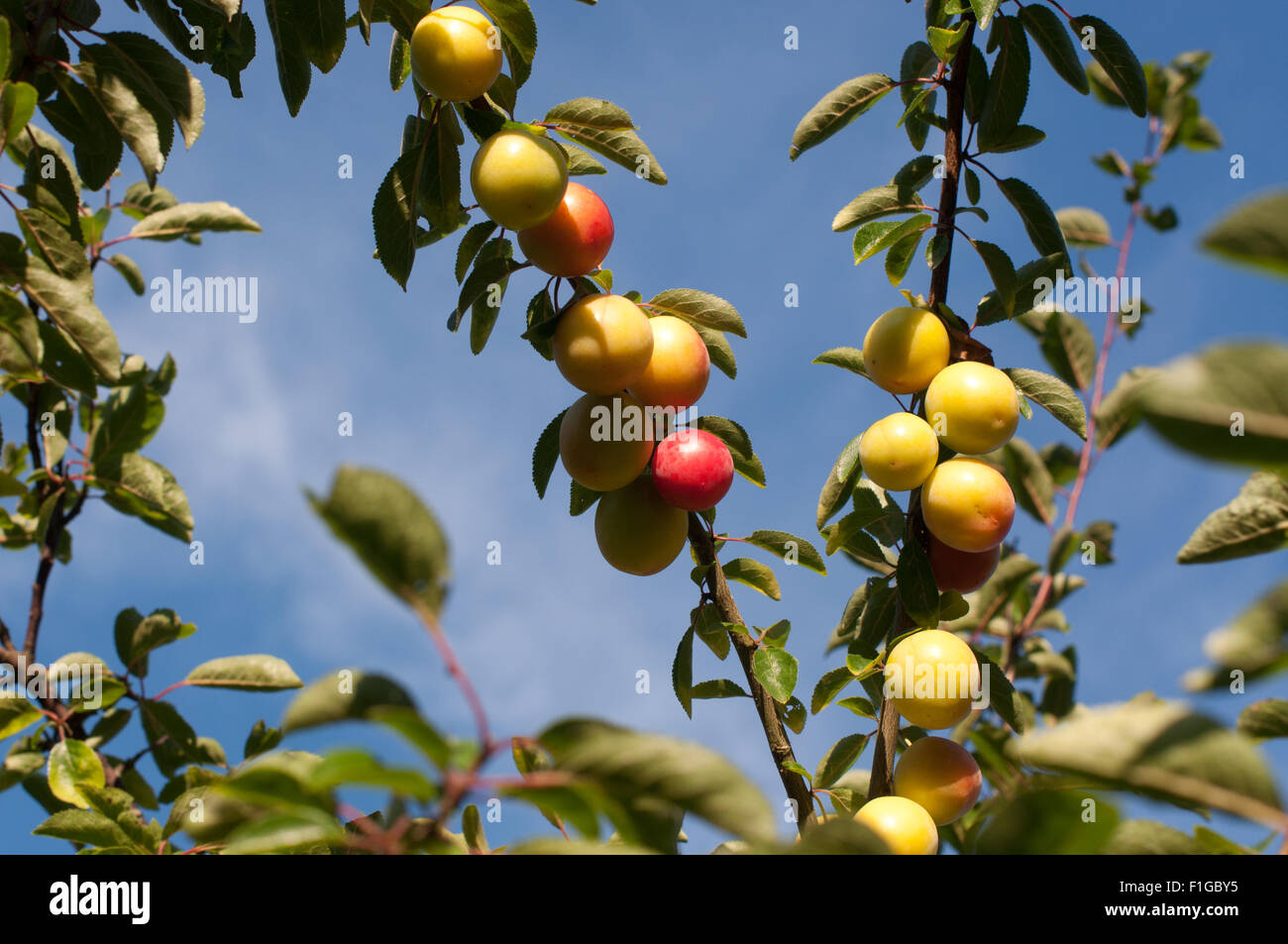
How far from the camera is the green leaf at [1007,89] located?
1.67m

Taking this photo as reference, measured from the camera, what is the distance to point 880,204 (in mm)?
1755

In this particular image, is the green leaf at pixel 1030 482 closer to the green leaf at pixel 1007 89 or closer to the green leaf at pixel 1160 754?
the green leaf at pixel 1007 89

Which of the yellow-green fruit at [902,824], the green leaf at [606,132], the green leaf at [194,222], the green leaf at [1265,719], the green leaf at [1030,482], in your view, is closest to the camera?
the green leaf at [1265,719]

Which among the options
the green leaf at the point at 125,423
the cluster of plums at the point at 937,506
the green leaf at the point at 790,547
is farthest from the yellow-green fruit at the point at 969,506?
the green leaf at the point at 125,423

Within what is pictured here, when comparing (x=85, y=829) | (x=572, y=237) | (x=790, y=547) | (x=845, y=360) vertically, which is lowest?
(x=85, y=829)

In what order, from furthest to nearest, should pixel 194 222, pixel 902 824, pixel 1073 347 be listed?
pixel 1073 347
pixel 194 222
pixel 902 824

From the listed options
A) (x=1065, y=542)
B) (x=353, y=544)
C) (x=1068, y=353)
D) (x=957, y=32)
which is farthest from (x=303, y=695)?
(x=1068, y=353)

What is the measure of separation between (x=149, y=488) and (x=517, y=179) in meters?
1.60

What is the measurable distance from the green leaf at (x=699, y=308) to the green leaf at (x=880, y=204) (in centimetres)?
36

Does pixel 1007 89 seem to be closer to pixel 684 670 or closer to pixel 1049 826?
pixel 684 670

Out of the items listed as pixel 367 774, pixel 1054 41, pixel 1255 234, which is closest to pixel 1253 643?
pixel 1255 234

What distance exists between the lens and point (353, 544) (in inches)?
22.5
